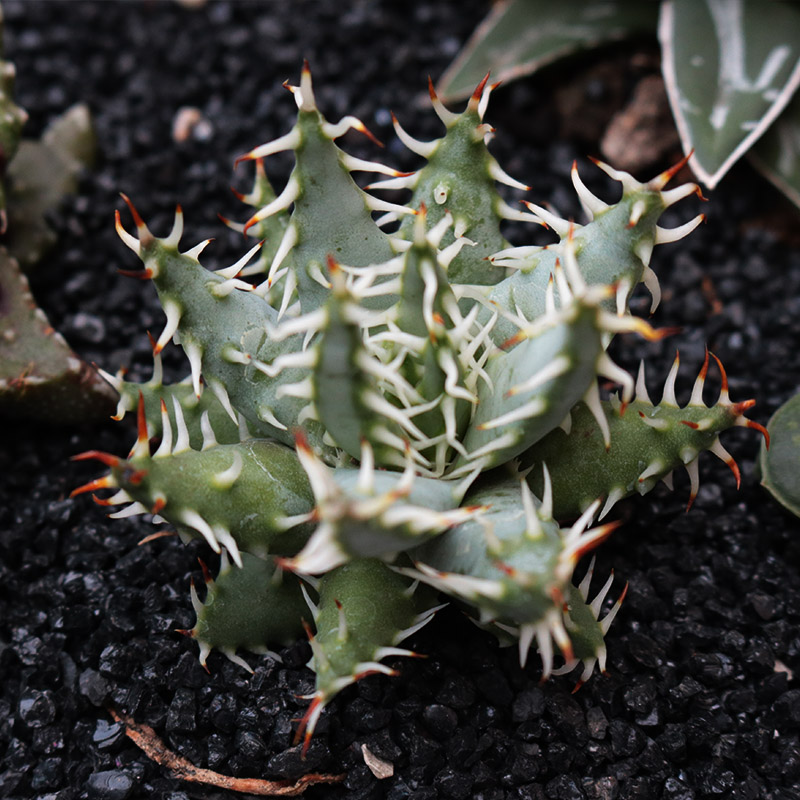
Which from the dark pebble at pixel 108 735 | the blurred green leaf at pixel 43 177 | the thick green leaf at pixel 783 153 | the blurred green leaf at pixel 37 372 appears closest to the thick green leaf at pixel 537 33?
the thick green leaf at pixel 783 153

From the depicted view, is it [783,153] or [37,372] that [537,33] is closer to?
[783,153]

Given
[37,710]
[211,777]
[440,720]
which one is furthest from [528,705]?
[37,710]

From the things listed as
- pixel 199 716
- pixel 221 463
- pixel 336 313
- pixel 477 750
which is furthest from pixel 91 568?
pixel 336 313

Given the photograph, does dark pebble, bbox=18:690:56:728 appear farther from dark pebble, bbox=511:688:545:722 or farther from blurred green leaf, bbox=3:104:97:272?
blurred green leaf, bbox=3:104:97:272

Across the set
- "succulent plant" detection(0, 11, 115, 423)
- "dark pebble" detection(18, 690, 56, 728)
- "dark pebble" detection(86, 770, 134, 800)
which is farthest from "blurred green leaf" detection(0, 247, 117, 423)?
"dark pebble" detection(86, 770, 134, 800)

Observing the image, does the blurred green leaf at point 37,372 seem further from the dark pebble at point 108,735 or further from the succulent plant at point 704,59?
the succulent plant at point 704,59

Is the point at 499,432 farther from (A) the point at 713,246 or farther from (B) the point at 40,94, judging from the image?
(B) the point at 40,94
